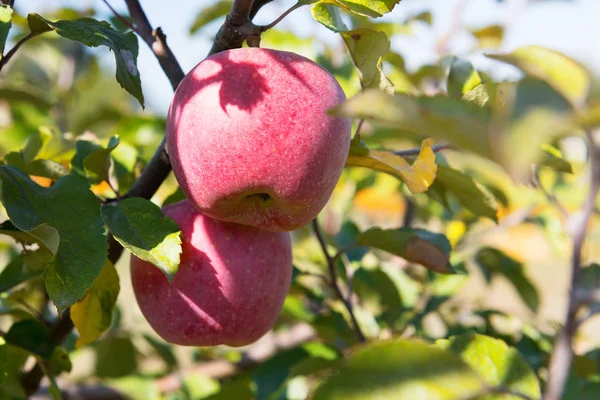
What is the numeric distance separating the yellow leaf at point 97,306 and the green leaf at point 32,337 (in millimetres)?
102

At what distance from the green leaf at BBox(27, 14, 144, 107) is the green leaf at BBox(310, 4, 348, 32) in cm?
23

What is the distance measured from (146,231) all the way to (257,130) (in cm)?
20

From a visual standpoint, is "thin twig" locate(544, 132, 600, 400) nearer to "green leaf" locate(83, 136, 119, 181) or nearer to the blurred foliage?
the blurred foliage

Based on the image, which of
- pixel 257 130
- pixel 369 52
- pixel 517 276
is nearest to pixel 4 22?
Answer: pixel 257 130

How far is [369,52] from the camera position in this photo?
85 cm

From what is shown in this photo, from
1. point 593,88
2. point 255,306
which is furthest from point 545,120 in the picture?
point 255,306

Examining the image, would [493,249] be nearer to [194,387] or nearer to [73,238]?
[194,387]

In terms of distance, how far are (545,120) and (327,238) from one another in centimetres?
116

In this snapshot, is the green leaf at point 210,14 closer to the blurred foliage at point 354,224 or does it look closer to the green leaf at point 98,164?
the blurred foliage at point 354,224

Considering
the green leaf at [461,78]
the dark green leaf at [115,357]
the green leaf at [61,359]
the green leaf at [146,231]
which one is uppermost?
the green leaf at [461,78]

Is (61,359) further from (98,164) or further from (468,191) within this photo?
(468,191)

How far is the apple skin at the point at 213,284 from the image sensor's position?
85 cm

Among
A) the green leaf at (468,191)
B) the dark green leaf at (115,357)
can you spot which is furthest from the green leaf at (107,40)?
the dark green leaf at (115,357)

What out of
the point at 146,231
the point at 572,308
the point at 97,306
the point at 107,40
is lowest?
the point at 97,306
